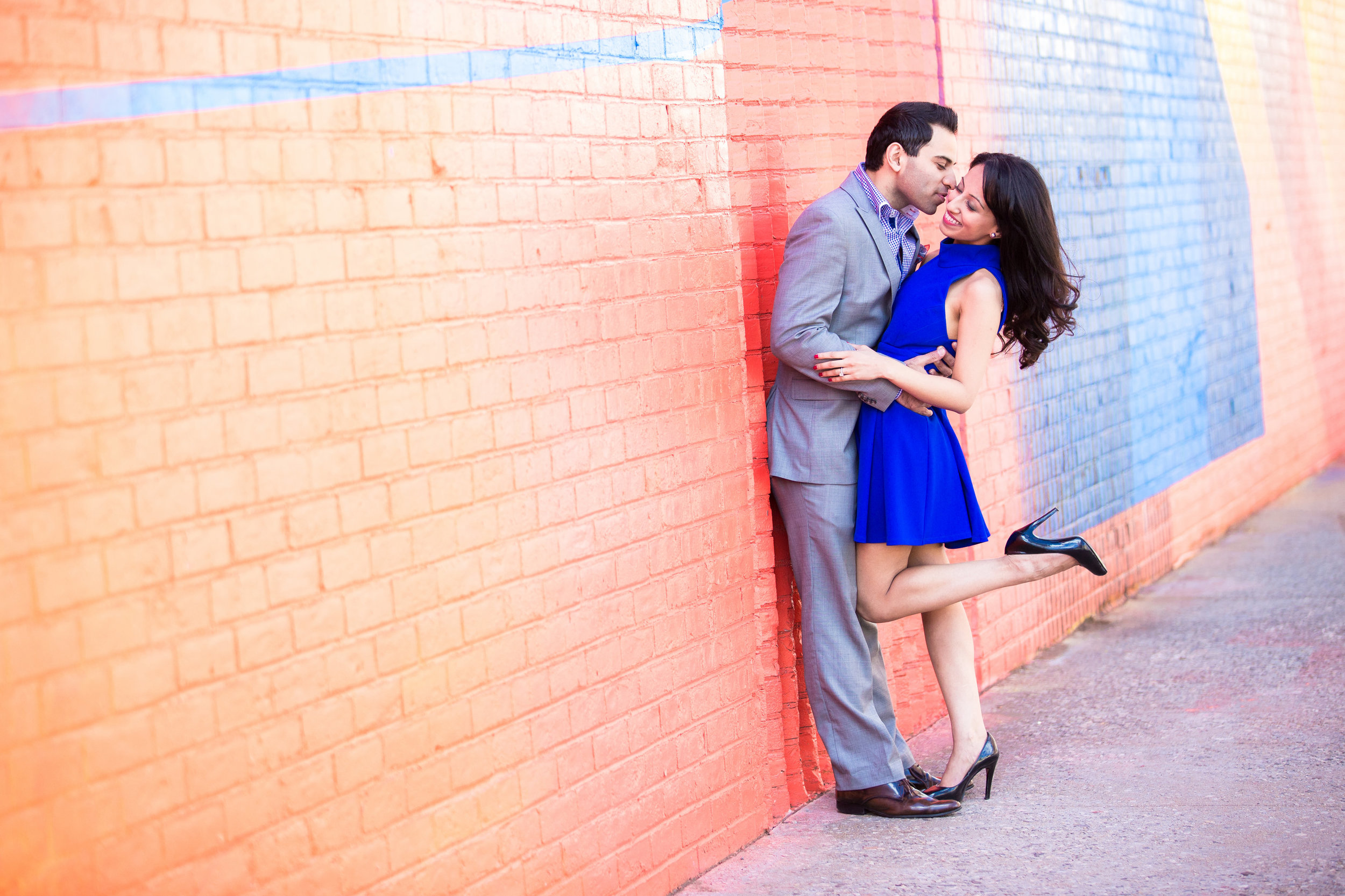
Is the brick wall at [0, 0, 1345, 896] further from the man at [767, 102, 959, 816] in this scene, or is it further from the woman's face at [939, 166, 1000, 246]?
the woman's face at [939, 166, 1000, 246]

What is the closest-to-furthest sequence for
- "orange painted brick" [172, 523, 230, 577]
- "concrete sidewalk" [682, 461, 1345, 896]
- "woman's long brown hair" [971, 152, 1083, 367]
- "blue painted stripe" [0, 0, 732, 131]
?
"blue painted stripe" [0, 0, 732, 131], "orange painted brick" [172, 523, 230, 577], "concrete sidewalk" [682, 461, 1345, 896], "woman's long brown hair" [971, 152, 1083, 367]

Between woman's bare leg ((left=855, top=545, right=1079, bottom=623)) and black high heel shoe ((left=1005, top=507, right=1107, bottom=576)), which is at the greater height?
black high heel shoe ((left=1005, top=507, right=1107, bottom=576))

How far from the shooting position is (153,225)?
8.16ft

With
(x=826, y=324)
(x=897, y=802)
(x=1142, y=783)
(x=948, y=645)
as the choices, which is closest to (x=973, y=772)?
(x=897, y=802)

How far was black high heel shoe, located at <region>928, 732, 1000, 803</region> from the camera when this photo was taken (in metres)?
4.44

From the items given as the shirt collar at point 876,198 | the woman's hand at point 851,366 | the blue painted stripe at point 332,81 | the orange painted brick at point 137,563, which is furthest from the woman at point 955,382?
the orange painted brick at point 137,563

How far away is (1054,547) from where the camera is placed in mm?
4340

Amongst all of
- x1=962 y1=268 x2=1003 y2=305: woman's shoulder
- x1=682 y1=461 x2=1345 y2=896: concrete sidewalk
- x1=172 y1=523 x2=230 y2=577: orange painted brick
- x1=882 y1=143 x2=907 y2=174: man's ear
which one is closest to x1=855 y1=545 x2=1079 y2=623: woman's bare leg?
x1=682 y1=461 x2=1345 y2=896: concrete sidewalk

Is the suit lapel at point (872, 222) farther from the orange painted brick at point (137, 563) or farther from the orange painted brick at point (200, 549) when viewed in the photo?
the orange painted brick at point (137, 563)

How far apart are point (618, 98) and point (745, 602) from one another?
153cm

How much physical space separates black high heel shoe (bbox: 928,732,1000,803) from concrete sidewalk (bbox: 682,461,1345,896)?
2.8 inches

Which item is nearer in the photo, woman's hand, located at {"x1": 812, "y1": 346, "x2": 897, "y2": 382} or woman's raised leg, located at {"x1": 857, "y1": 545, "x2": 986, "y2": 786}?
woman's hand, located at {"x1": 812, "y1": 346, "x2": 897, "y2": 382}

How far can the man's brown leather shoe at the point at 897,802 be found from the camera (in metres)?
4.38

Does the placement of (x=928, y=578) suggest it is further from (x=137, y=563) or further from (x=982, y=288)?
(x=137, y=563)
